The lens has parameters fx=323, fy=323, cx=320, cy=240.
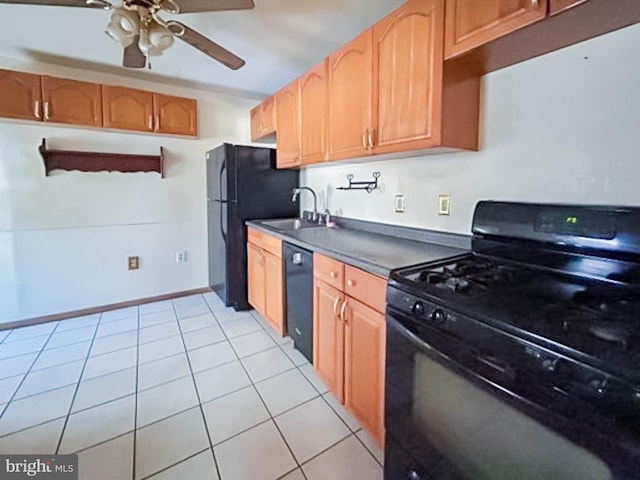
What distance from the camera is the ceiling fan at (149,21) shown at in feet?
4.76

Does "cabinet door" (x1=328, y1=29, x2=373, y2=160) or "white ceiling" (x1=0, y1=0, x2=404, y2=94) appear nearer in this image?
"cabinet door" (x1=328, y1=29, x2=373, y2=160)

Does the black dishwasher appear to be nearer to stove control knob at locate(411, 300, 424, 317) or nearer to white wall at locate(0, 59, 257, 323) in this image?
stove control knob at locate(411, 300, 424, 317)

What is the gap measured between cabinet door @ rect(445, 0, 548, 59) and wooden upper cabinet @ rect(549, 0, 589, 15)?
17 mm

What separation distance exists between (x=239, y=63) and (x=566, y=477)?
228cm

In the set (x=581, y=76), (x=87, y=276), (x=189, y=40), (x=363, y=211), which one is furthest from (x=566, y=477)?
(x=87, y=276)

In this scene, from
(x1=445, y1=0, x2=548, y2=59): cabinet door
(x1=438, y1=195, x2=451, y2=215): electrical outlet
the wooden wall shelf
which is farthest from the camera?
the wooden wall shelf

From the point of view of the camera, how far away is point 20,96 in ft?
8.14

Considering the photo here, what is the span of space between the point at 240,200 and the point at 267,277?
0.81 meters

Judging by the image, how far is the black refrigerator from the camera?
2.88m

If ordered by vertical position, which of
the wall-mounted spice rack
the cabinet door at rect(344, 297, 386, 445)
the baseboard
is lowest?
the baseboard

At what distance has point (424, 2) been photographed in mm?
1389

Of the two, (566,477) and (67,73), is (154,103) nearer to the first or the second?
(67,73)

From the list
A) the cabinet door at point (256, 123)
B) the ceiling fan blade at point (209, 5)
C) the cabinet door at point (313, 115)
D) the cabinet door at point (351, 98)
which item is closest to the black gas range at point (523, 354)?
the cabinet door at point (351, 98)

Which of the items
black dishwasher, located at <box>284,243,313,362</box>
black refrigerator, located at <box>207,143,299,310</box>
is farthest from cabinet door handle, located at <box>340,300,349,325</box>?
black refrigerator, located at <box>207,143,299,310</box>
